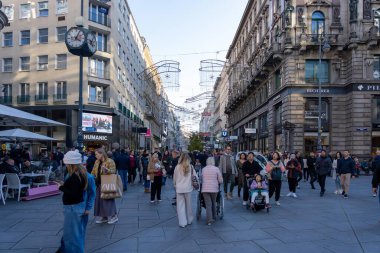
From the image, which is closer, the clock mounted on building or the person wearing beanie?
the person wearing beanie

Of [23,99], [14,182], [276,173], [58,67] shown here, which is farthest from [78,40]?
[23,99]

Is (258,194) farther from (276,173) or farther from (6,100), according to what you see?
(6,100)

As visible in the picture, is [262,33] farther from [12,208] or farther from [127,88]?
[12,208]

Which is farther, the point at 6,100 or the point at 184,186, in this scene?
the point at 6,100

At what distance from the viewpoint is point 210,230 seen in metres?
8.46

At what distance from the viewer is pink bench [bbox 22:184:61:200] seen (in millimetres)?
12631

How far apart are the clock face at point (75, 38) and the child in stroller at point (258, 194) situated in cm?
880

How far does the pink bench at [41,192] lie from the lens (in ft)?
41.4

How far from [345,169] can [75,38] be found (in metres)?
11.6

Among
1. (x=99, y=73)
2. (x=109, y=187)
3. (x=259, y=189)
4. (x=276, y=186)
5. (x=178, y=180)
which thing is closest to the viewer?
(x=109, y=187)

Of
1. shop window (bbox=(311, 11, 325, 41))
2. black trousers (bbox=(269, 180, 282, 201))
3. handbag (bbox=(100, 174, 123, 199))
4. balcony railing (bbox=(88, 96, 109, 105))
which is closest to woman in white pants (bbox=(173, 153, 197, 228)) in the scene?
handbag (bbox=(100, 174, 123, 199))

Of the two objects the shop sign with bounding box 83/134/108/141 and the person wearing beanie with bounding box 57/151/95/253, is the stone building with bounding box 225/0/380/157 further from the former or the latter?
the person wearing beanie with bounding box 57/151/95/253

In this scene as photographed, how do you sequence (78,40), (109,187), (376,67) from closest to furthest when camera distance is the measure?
(109,187)
(78,40)
(376,67)

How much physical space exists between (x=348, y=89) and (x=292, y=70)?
16.1ft
